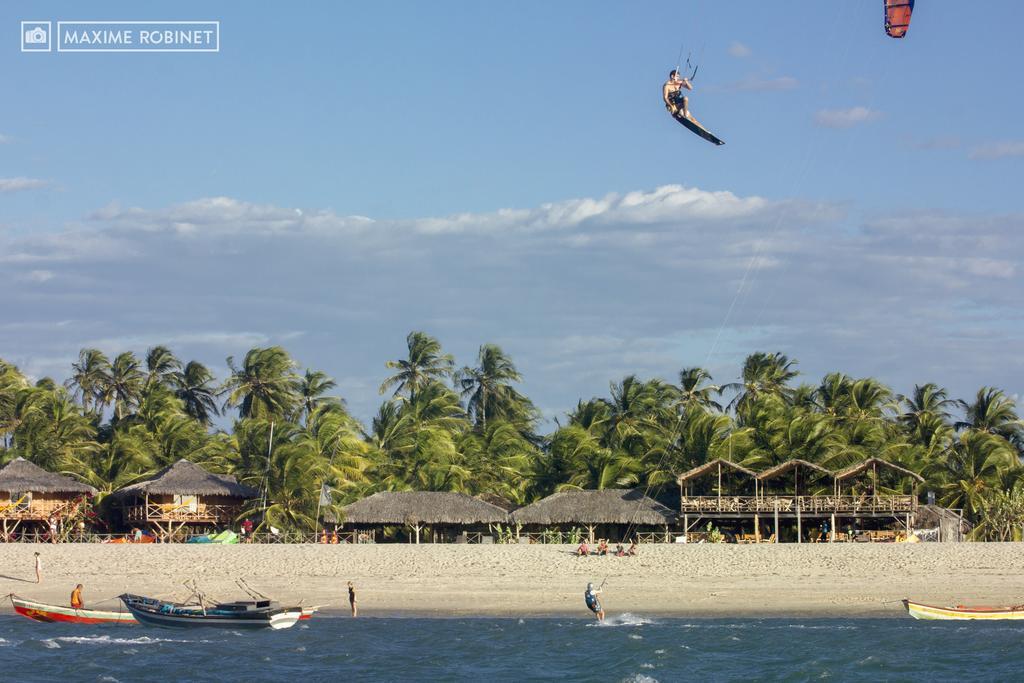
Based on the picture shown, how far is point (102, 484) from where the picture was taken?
184 feet

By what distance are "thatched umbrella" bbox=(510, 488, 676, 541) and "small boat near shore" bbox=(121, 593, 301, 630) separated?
13.7 meters

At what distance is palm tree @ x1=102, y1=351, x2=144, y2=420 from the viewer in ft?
235

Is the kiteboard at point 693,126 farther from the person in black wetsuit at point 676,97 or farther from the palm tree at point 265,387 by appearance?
the palm tree at point 265,387

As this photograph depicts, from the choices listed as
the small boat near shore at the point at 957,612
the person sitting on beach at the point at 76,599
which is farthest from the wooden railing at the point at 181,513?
the small boat near shore at the point at 957,612

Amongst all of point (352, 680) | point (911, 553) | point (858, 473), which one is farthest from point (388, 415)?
point (352, 680)

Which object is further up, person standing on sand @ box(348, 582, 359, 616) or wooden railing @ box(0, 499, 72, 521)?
wooden railing @ box(0, 499, 72, 521)

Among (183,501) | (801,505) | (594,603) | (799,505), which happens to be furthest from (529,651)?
(183,501)

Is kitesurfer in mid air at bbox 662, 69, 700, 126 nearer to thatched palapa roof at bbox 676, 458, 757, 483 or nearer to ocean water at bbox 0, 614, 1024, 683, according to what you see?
ocean water at bbox 0, 614, 1024, 683

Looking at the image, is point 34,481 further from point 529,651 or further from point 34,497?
point 529,651

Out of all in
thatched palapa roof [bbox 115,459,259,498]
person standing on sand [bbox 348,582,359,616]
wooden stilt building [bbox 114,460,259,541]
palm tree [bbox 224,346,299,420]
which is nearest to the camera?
person standing on sand [bbox 348,582,359,616]

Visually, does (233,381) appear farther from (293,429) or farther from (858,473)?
(858,473)

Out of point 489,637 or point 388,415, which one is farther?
point 388,415

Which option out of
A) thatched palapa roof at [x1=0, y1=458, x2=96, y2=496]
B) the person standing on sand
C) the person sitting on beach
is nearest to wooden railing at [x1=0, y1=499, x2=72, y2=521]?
thatched palapa roof at [x1=0, y1=458, x2=96, y2=496]

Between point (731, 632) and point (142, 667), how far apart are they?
14.9 m
